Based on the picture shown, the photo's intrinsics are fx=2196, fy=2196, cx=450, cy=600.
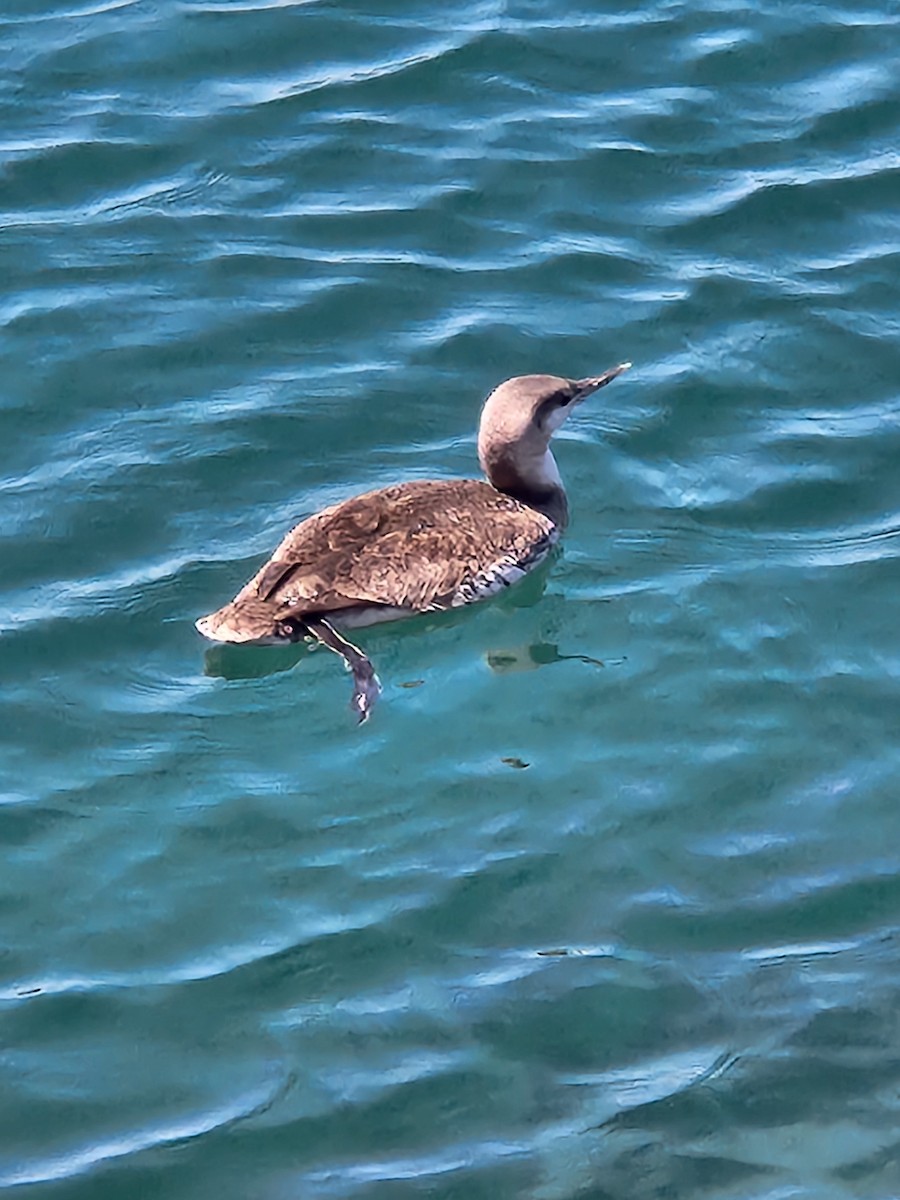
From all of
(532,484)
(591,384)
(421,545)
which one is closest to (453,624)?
(421,545)

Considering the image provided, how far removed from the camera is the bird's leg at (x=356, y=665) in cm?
871

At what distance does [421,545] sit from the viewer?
9.48m

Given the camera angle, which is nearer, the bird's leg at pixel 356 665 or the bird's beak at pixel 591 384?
the bird's leg at pixel 356 665

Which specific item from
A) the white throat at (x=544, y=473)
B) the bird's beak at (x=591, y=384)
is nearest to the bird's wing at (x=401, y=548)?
the white throat at (x=544, y=473)

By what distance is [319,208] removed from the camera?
12.1 meters

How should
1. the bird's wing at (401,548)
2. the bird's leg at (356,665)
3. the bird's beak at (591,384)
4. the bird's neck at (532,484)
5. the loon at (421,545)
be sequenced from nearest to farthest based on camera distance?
the bird's leg at (356,665), the loon at (421,545), the bird's wing at (401,548), the bird's neck at (532,484), the bird's beak at (591,384)

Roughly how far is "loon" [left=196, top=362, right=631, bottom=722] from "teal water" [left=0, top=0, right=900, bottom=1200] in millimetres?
165

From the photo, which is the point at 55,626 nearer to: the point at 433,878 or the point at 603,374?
the point at 433,878

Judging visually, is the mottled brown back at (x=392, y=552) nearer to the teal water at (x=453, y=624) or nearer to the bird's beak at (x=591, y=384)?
the teal water at (x=453, y=624)

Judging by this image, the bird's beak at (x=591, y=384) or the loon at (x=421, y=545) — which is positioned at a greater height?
the bird's beak at (x=591, y=384)

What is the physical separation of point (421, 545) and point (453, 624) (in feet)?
1.30

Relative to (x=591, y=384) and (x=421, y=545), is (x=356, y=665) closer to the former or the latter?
(x=421, y=545)

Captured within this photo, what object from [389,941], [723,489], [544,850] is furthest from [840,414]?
[389,941]

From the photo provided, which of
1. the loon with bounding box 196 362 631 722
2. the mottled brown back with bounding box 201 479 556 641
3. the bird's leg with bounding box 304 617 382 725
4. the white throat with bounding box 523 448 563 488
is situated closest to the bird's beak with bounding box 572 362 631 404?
the loon with bounding box 196 362 631 722
